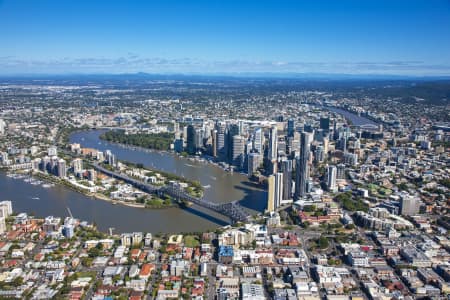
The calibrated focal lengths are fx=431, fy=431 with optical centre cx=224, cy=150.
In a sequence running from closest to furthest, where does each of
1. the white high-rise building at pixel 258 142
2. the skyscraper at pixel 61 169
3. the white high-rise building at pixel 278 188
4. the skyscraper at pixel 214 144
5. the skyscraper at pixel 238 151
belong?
the white high-rise building at pixel 278 188, the skyscraper at pixel 61 169, the skyscraper at pixel 238 151, the white high-rise building at pixel 258 142, the skyscraper at pixel 214 144

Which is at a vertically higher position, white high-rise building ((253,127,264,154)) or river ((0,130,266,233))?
white high-rise building ((253,127,264,154))

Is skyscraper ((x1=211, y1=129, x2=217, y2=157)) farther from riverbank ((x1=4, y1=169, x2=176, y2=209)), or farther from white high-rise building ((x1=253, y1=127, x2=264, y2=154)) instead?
riverbank ((x1=4, y1=169, x2=176, y2=209))

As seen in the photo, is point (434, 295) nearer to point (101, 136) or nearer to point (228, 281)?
point (228, 281)

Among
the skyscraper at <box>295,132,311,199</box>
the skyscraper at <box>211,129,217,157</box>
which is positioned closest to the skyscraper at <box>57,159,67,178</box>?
the skyscraper at <box>211,129,217,157</box>

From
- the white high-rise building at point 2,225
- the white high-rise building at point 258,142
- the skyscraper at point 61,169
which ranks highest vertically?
the white high-rise building at point 258,142

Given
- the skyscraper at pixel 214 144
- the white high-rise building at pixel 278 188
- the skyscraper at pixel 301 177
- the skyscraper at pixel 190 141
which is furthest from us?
the skyscraper at pixel 190 141

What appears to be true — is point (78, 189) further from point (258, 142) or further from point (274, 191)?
point (258, 142)

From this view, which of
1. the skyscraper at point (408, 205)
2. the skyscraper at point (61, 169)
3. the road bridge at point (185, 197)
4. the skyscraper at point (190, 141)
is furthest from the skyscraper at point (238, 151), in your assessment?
the skyscraper at point (408, 205)

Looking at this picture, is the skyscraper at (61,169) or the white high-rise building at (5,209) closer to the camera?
the white high-rise building at (5,209)

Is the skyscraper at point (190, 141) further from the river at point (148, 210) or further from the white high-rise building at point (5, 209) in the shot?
the white high-rise building at point (5, 209)

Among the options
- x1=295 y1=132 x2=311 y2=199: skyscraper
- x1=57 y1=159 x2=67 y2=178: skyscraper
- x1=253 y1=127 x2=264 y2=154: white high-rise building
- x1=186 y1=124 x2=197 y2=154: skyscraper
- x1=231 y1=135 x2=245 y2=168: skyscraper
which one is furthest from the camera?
x1=186 y1=124 x2=197 y2=154: skyscraper

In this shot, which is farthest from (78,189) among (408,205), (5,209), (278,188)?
(408,205)

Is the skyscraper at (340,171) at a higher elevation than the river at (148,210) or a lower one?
higher
